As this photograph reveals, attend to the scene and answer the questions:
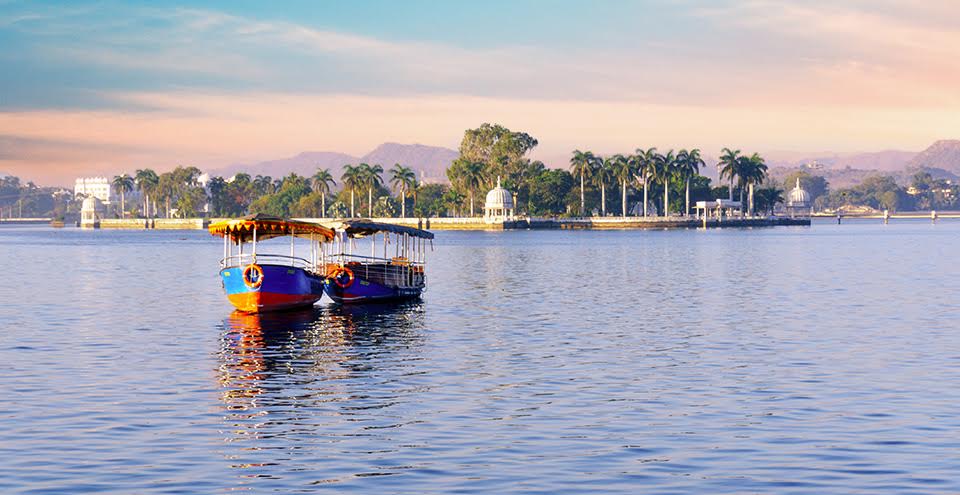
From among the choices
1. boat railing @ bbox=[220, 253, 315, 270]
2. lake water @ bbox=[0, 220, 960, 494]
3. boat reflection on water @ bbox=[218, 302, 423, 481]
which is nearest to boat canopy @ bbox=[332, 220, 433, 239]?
boat railing @ bbox=[220, 253, 315, 270]

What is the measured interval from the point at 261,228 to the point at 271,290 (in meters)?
4.23

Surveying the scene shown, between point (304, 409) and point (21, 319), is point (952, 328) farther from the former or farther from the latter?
point (21, 319)


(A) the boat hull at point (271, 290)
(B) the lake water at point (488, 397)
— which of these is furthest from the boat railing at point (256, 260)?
(B) the lake water at point (488, 397)

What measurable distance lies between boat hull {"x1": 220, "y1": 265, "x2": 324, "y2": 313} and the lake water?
2.40 feet

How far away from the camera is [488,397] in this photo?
100 ft

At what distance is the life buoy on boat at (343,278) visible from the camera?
60844 mm

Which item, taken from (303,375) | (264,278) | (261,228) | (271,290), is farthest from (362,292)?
(303,375)

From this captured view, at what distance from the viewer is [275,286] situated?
55.8m

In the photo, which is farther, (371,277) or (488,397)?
(371,277)

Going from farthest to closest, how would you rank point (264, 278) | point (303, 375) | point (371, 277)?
point (371, 277) → point (264, 278) → point (303, 375)

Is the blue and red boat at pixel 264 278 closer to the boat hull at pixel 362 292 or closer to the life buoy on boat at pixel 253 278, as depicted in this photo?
the life buoy on boat at pixel 253 278

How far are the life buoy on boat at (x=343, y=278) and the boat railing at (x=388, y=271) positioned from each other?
0.64 metres

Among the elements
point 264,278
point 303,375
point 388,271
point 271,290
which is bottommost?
point 303,375

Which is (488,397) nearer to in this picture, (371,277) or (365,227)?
(371,277)
